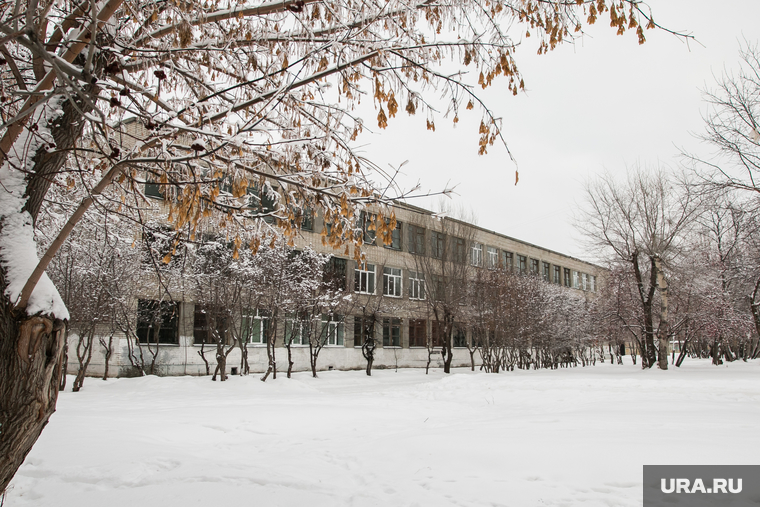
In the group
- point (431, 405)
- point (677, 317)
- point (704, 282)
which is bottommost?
point (431, 405)

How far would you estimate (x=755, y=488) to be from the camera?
4.73 m

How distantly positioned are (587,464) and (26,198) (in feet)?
18.3

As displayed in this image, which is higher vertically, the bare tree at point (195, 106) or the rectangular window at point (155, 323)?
the bare tree at point (195, 106)

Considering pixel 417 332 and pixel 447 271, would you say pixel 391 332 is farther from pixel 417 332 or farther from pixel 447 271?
pixel 447 271

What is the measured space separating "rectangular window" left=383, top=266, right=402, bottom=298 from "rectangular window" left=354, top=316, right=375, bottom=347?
296cm

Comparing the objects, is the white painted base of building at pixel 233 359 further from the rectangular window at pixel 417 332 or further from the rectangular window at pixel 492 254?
the rectangular window at pixel 492 254

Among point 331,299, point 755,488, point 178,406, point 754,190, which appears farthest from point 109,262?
point 754,190

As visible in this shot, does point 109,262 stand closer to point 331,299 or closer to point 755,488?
point 331,299

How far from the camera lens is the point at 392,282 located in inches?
1375

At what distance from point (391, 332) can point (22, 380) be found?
104ft

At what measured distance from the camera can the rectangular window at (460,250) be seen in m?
30.9

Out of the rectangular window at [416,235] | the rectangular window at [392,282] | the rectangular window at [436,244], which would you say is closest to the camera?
the rectangular window at [436,244]

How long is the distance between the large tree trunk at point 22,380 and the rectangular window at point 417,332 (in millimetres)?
32937

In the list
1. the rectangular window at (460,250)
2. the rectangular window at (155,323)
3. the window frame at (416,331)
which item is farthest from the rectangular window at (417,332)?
the rectangular window at (155,323)
